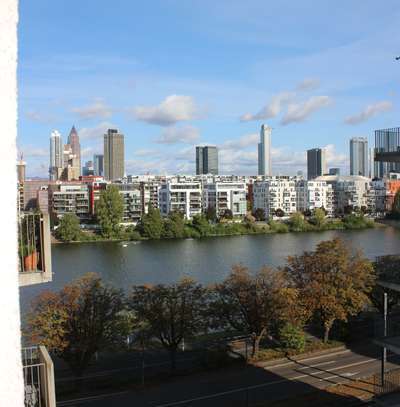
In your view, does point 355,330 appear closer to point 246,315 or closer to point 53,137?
point 246,315

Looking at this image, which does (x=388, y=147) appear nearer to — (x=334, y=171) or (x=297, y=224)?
(x=297, y=224)

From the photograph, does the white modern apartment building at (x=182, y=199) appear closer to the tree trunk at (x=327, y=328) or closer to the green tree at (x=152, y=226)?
the green tree at (x=152, y=226)

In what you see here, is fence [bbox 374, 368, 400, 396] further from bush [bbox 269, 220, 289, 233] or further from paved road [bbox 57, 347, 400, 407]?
bush [bbox 269, 220, 289, 233]

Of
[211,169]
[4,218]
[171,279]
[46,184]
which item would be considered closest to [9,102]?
[4,218]

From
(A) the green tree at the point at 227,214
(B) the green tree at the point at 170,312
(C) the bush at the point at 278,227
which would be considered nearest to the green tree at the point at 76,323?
(B) the green tree at the point at 170,312

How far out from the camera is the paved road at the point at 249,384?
583cm

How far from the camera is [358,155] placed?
84688 millimetres

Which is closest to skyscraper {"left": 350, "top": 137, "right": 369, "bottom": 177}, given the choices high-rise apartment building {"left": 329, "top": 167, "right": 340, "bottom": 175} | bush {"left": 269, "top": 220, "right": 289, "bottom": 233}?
high-rise apartment building {"left": 329, "top": 167, "right": 340, "bottom": 175}

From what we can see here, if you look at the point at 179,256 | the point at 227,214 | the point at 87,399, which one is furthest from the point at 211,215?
the point at 87,399

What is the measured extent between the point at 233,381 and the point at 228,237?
67.5 ft

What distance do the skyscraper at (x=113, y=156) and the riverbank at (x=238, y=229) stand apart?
57.0 m

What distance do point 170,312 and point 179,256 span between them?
1208 centimetres

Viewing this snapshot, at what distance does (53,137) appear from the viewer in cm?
9612

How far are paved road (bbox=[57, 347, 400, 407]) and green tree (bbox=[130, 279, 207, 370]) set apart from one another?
0.57 meters
